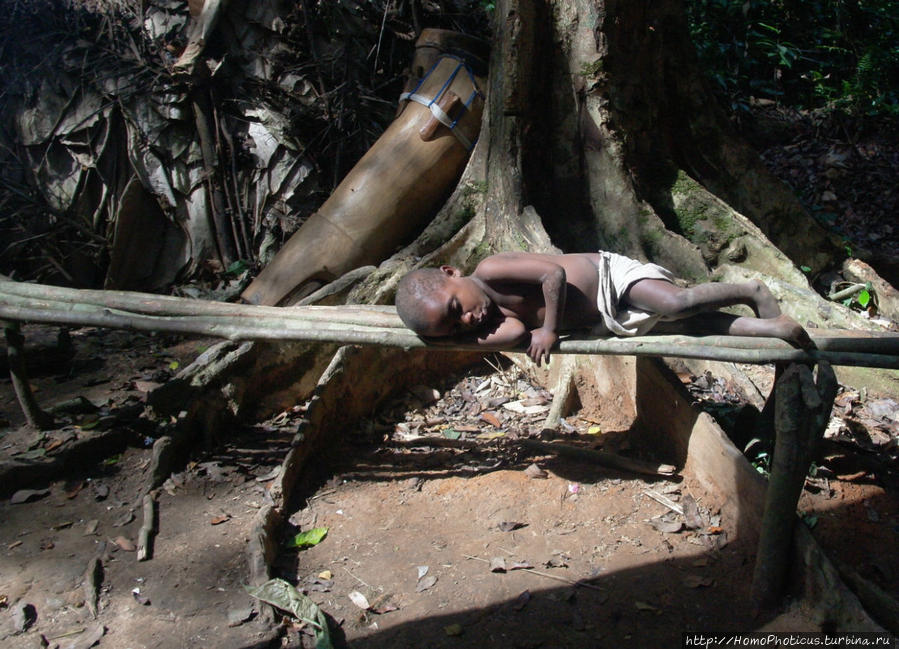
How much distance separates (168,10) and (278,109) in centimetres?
135

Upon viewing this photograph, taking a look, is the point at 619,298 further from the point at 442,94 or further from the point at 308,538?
the point at 442,94

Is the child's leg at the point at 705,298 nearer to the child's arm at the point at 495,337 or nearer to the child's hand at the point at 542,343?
the child's hand at the point at 542,343

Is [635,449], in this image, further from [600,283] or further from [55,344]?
[55,344]

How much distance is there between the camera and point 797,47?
866 cm

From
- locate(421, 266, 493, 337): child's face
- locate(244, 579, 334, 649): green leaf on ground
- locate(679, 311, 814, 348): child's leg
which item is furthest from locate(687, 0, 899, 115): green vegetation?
locate(244, 579, 334, 649): green leaf on ground

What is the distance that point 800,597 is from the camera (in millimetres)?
2688

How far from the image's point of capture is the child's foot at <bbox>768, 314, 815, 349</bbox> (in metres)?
2.62

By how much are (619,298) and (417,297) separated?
97 cm

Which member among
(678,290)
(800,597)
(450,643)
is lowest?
(450,643)

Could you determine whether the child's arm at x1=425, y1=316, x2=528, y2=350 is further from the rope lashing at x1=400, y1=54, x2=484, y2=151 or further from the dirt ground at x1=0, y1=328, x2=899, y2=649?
the rope lashing at x1=400, y1=54, x2=484, y2=151

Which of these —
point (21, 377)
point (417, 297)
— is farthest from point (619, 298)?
point (21, 377)

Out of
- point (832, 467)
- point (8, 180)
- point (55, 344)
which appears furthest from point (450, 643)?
point (8, 180)

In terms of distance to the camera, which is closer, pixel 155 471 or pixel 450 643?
pixel 450 643

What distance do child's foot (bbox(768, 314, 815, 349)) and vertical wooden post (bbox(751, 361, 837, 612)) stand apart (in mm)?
110
